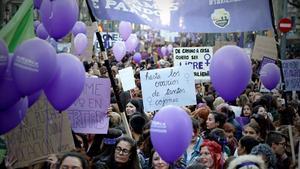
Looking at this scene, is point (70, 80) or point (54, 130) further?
point (54, 130)

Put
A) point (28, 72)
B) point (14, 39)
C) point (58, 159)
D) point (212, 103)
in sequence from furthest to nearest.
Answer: point (212, 103)
point (58, 159)
point (14, 39)
point (28, 72)

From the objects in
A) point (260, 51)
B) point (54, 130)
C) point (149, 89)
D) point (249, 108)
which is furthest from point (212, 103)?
point (54, 130)

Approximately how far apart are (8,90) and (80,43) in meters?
7.24

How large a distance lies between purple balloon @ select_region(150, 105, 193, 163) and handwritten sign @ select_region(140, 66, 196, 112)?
204 cm

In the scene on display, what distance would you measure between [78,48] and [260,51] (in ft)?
11.9

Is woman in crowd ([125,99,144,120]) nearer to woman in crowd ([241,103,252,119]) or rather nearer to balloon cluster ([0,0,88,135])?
woman in crowd ([241,103,252,119])

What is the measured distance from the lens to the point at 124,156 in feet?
17.3

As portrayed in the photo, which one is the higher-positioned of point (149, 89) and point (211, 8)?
point (211, 8)

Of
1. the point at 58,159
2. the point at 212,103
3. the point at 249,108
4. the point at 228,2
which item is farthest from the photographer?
the point at 212,103

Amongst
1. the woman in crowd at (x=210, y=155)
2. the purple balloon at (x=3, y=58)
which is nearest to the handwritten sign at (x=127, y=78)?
the woman in crowd at (x=210, y=155)

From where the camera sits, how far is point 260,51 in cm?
1044

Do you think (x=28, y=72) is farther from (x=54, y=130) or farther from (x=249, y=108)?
(x=249, y=108)

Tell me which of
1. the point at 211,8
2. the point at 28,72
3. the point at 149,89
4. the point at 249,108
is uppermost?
the point at 211,8

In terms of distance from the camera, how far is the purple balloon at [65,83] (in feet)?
14.3
